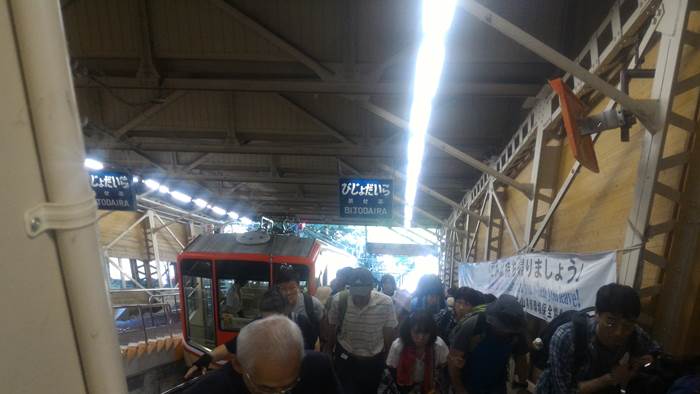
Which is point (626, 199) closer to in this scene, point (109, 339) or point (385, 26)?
point (385, 26)

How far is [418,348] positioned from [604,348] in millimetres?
1477

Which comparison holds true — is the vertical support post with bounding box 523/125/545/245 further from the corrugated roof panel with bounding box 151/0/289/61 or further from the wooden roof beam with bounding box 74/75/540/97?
the corrugated roof panel with bounding box 151/0/289/61

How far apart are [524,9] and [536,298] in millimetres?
4111

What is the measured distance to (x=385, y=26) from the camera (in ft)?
18.2

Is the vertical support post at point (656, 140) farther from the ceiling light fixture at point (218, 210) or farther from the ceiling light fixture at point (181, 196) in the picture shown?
the ceiling light fixture at point (218, 210)

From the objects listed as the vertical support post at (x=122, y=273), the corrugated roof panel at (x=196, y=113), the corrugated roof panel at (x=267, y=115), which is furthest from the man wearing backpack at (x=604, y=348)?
the vertical support post at (x=122, y=273)

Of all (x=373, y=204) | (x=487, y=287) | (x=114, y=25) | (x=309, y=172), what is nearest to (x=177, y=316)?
(x=309, y=172)

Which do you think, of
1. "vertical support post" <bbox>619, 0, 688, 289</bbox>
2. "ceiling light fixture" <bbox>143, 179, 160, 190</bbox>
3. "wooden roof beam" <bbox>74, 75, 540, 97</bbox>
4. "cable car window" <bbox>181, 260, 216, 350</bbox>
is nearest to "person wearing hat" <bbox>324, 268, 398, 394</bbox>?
"vertical support post" <bbox>619, 0, 688, 289</bbox>

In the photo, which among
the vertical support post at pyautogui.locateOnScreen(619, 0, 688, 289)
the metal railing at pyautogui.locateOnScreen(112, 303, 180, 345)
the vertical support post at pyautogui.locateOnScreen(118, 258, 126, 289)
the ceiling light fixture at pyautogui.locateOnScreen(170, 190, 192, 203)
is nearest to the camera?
the vertical support post at pyautogui.locateOnScreen(619, 0, 688, 289)

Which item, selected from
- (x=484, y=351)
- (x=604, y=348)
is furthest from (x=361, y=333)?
(x=604, y=348)

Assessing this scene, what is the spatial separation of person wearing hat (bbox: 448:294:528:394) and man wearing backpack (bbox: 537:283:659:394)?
1.62 ft

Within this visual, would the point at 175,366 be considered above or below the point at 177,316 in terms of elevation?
above

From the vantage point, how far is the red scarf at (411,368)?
10.9 ft

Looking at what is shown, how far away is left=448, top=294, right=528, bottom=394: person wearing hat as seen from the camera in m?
3.07
